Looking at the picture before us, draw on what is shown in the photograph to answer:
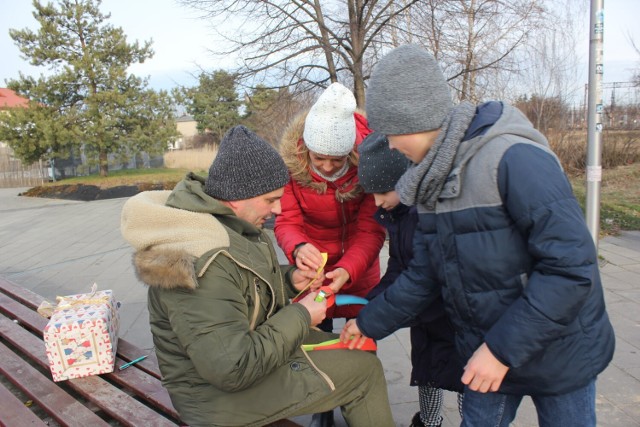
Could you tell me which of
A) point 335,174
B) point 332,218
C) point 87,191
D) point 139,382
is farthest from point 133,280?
point 87,191

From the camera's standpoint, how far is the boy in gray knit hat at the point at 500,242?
146 centimetres

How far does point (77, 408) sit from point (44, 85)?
1938 centimetres

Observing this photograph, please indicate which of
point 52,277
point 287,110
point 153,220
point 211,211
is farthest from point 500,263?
point 287,110

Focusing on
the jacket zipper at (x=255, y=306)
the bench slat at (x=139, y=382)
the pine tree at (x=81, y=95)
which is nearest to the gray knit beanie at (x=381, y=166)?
the jacket zipper at (x=255, y=306)

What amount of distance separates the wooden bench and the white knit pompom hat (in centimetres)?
124

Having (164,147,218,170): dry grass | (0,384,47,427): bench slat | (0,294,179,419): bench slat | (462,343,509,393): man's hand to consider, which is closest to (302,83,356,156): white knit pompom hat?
(462,343,509,393): man's hand

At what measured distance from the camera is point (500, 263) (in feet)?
5.21

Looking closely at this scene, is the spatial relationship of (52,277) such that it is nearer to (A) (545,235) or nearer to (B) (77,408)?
(B) (77,408)

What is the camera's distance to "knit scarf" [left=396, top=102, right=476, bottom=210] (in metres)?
1.65

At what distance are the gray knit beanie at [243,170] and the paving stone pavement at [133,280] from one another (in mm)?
1472

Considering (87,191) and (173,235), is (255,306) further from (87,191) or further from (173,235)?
(87,191)

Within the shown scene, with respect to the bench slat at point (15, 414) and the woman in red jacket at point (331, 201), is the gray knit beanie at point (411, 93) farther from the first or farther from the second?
the bench slat at point (15, 414)

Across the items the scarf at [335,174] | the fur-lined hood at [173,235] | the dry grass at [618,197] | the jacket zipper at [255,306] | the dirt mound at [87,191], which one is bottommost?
the dry grass at [618,197]

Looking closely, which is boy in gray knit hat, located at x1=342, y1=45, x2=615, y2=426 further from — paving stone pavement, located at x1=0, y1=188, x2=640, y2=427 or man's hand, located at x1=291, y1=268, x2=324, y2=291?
paving stone pavement, located at x1=0, y1=188, x2=640, y2=427
